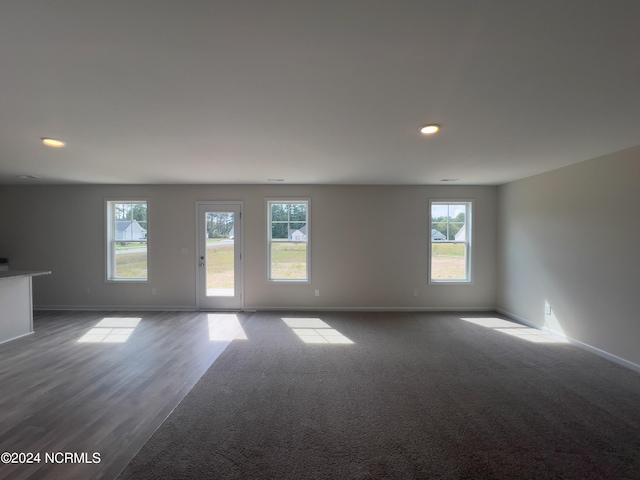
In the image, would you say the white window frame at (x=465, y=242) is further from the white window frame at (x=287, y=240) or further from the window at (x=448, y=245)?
the white window frame at (x=287, y=240)

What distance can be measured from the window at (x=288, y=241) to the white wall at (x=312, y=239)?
16 cm

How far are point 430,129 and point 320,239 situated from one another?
331 cm

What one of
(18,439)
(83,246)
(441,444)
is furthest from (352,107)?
(83,246)

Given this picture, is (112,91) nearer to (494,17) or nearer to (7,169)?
(494,17)

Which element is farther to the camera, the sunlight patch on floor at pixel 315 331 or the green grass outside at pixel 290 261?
the green grass outside at pixel 290 261

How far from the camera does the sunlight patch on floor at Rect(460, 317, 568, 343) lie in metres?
4.07

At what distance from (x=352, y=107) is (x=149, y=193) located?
16.1 ft

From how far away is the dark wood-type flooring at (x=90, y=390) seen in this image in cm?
195

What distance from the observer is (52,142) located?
9.52 ft

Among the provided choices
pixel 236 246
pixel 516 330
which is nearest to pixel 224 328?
pixel 236 246

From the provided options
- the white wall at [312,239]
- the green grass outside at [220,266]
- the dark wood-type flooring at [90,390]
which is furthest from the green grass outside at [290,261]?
the dark wood-type flooring at [90,390]

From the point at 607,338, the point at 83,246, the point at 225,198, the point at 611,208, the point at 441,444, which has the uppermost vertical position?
the point at 225,198

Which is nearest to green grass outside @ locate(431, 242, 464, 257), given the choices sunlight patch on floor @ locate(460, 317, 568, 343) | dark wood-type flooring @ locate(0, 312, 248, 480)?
sunlight patch on floor @ locate(460, 317, 568, 343)

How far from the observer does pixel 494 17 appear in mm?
1271
